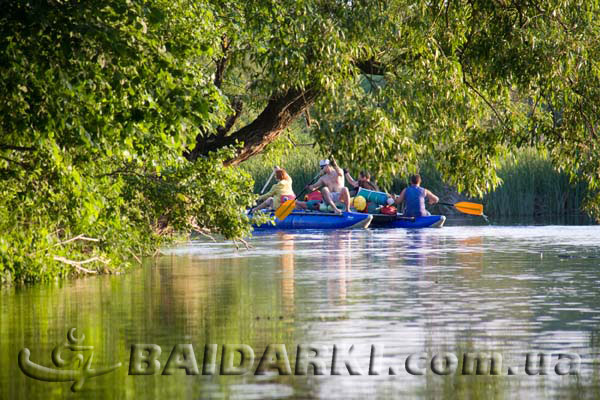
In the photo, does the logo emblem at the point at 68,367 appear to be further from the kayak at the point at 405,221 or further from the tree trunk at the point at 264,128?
the kayak at the point at 405,221

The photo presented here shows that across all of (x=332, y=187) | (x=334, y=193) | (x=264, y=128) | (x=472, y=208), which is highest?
(x=264, y=128)

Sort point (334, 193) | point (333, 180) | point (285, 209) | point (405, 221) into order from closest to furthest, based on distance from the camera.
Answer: point (285, 209)
point (405, 221)
point (333, 180)
point (334, 193)

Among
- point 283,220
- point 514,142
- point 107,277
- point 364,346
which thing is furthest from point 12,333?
point 283,220

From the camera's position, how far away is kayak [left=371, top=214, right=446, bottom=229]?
90.0 ft

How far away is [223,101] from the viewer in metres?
11.3

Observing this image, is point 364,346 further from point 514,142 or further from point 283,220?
point 283,220

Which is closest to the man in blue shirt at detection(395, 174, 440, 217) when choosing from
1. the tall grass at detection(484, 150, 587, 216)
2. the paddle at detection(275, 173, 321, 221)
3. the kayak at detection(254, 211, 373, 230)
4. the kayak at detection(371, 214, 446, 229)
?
the kayak at detection(371, 214, 446, 229)

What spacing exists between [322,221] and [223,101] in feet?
53.5

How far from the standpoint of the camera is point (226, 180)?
48.8 ft

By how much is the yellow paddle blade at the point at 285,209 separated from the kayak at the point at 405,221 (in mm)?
1955

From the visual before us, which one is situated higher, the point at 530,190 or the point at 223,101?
the point at 223,101

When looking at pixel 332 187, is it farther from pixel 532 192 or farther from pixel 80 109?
pixel 80 109

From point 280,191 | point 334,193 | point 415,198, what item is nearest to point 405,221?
point 415,198

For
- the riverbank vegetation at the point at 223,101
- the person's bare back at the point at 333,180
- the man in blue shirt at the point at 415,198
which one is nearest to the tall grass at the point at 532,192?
the man in blue shirt at the point at 415,198
